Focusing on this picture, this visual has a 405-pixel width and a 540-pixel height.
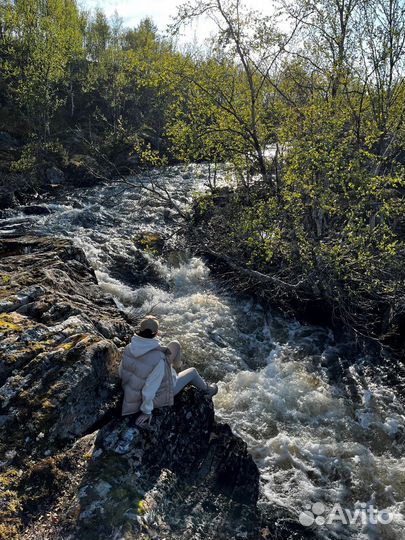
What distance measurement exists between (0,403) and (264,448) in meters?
5.57

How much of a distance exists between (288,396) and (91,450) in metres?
6.22

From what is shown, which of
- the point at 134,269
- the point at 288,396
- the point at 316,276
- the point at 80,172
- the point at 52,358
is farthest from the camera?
the point at 80,172

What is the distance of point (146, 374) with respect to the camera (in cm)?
628

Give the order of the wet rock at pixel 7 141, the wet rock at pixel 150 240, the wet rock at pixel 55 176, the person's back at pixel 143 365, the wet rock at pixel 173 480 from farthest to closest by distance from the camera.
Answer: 1. the wet rock at pixel 7 141
2. the wet rock at pixel 55 176
3. the wet rock at pixel 150 240
4. the person's back at pixel 143 365
5. the wet rock at pixel 173 480

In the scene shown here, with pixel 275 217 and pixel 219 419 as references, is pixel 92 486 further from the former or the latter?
pixel 275 217

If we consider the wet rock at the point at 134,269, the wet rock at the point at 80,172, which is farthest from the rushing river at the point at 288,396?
the wet rock at the point at 80,172

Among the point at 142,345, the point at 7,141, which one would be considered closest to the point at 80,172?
the point at 7,141

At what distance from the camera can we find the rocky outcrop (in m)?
4.74

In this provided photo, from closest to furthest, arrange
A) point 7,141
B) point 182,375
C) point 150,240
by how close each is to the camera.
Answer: point 182,375
point 150,240
point 7,141

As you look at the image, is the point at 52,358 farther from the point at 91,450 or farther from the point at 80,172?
the point at 80,172

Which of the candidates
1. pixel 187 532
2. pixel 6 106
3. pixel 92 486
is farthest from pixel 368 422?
pixel 6 106

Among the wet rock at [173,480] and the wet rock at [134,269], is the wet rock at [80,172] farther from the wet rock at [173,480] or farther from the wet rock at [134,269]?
the wet rock at [173,480]

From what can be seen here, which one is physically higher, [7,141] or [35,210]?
[7,141]

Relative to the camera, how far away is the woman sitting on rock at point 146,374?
19.9ft
